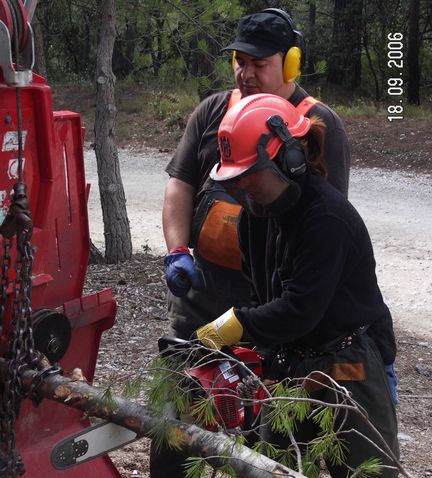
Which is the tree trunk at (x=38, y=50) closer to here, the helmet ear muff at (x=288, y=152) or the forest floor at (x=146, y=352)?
the forest floor at (x=146, y=352)

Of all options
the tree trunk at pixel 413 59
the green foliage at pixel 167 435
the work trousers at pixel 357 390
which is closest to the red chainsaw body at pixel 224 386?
the work trousers at pixel 357 390

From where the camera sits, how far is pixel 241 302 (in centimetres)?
350

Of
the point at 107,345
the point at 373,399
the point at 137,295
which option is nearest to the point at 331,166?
the point at 373,399

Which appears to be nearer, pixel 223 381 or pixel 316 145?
pixel 223 381

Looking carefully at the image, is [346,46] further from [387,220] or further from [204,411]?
[204,411]

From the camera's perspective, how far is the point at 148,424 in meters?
2.48

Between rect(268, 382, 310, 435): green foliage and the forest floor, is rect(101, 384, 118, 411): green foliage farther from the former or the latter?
rect(268, 382, 310, 435): green foliage

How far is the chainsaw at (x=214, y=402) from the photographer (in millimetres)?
2594

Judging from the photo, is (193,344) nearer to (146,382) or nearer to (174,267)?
(146,382)

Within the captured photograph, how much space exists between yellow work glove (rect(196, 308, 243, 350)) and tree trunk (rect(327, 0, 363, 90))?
836 inches

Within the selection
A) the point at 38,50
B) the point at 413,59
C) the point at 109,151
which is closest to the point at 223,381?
the point at 38,50

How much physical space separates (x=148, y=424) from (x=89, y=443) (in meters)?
0.27

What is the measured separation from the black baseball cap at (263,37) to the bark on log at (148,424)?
149cm

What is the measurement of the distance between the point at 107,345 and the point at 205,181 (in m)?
2.38
